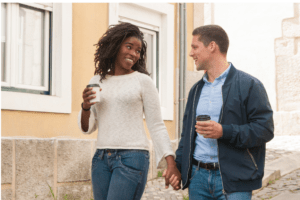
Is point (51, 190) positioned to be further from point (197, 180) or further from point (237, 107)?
point (237, 107)

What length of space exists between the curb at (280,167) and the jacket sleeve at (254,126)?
4054mm

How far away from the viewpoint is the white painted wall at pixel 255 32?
1391 cm

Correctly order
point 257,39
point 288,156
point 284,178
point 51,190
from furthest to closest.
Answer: point 257,39
point 288,156
point 284,178
point 51,190

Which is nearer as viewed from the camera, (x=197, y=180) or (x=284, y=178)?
(x=197, y=180)

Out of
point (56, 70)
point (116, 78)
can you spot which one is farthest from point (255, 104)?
point (56, 70)

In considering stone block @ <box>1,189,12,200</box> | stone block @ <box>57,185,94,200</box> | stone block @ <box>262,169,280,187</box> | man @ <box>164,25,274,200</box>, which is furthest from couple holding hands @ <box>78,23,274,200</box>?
stone block @ <box>262,169,280,187</box>

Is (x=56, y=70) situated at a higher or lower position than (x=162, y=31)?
lower

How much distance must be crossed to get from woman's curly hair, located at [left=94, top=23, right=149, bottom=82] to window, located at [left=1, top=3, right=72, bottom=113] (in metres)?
2.29

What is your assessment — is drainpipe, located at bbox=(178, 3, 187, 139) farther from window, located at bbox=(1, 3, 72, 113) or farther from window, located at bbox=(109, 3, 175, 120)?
window, located at bbox=(1, 3, 72, 113)

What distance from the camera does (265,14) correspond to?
14.5 m

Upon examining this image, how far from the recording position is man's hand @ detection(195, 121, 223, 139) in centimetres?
243

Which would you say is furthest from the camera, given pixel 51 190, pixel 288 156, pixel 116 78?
pixel 288 156

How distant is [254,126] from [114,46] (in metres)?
1.22

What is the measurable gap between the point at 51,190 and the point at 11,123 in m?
1.00
